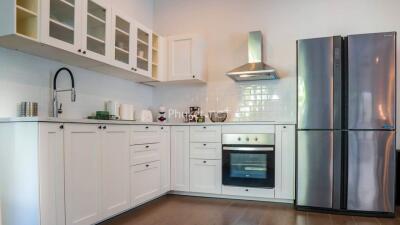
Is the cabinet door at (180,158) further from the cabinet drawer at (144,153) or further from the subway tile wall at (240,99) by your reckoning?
the subway tile wall at (240,99)

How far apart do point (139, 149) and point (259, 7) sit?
246 cm

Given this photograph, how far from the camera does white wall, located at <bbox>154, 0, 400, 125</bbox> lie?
3.73 meters

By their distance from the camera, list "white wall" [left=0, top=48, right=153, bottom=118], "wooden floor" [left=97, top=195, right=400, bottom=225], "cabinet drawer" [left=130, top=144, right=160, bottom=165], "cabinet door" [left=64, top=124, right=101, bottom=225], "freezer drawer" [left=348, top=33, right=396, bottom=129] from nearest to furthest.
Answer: "cabinet door" [left=64, top=124, right=101, bottom=225]
"white wall" [left=0, top=48, right=153, bottom=118]
"wooden floor" [left=97, top=195, right=400, bottom=225]
"freezer drawer" [left=348, top=33, right=396, bottom=129]
"cabinet drawer" [left=130, top=144, right=160, bottom=165]

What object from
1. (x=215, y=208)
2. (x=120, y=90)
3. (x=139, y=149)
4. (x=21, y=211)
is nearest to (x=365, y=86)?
(x=215, y=208)

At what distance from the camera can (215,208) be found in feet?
10.8

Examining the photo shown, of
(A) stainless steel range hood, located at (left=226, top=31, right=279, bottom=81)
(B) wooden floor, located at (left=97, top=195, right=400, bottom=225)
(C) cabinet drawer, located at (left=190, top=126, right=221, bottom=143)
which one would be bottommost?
(B) wooden floor, located at (left=97, top=195, right=400, bottom=225)

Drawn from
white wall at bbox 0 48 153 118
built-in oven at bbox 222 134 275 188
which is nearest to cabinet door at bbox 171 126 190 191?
built-in oven at bbox 222 134 275 188

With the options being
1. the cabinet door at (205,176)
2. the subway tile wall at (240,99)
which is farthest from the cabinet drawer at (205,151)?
the subway tile wall at (240,99)

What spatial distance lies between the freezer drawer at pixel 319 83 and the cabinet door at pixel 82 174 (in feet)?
6.76

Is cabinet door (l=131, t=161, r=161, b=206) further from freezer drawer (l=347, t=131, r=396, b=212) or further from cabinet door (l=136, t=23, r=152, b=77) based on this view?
freezer drawer (l=347, t=131, r=396, b=212)

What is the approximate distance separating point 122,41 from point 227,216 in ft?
7.05

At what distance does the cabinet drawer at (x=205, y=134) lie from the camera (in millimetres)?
3705

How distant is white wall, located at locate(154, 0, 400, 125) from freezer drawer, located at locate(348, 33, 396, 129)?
30.5 inches

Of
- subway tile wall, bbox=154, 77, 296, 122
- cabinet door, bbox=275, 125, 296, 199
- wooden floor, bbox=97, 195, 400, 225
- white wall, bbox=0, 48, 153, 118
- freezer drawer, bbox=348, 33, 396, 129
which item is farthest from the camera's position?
subway tile wall, bbox=154, 77, 296, 122
